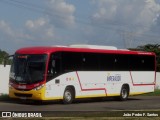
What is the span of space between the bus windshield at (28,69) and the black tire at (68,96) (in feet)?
6.64

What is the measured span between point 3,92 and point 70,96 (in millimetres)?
7326

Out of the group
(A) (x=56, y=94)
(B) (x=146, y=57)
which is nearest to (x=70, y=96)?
(A) (x=56, y=94)

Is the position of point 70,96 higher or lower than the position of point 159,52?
lower

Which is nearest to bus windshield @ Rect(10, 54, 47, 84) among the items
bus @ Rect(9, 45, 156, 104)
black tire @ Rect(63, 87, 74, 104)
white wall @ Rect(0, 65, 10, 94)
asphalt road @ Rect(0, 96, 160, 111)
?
bus @ Rect(9, 45, 156, 104)

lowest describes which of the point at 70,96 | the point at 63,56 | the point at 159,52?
the point at 70,96

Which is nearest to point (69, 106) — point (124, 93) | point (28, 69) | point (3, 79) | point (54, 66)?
point (54, 66)

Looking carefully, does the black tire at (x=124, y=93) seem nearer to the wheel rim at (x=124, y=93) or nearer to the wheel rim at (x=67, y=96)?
the wheel rim at (x=124, y=93)

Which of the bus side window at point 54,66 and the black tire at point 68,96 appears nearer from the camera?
the bus side window at point 54,66

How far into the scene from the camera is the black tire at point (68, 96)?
27156 mm

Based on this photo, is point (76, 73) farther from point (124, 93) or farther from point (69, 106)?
point (124, 93)

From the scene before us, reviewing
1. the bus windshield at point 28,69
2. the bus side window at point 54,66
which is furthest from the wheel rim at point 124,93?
the bus windshield at point 28,69

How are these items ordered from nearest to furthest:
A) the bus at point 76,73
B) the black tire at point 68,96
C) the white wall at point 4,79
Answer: the bus at point 76,73 < the black tire at point 68,96 < the white wall at point 4,79

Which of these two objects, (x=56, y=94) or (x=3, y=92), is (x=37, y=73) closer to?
(x=56, y=94)

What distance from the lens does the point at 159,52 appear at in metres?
67.8
